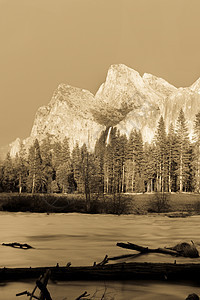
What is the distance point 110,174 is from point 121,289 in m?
82.5

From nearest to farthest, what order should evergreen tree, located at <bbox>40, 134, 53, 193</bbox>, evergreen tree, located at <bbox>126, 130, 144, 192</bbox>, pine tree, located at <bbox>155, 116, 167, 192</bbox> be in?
pine tree, located at <bbox>155, 116, 167, 192</bbox> < evergreen tree, located at <bbox>126, 130, 144, 192</bbox> < evergreen tree, located at <bbox>40, 134, 53, 193</bbox>

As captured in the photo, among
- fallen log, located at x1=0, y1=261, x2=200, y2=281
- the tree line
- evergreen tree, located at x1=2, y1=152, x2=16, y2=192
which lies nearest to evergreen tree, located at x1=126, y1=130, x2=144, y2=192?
the tree line

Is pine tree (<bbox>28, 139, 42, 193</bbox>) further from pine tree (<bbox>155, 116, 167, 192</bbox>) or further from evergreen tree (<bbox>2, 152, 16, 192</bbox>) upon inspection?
pine tree (<bbox>155, 116, 167, 192</bbox>)

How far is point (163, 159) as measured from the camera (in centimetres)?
7194

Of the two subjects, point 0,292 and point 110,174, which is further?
point 110,174

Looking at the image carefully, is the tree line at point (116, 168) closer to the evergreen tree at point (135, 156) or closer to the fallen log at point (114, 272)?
the evergreen tree at point (135, 156)

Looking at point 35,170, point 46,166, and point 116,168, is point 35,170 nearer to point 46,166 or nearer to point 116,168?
point 46,166

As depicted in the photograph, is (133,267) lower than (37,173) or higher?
lower

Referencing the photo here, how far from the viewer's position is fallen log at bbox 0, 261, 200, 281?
14.5 ft

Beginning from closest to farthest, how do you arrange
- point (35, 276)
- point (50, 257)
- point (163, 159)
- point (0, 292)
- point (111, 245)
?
1. point (0, 292)
2. point (35, 276)
3. point (50, 257)
4. point (111, 245)
5. point (163, 159)

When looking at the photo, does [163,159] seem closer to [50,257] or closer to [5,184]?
[5,184]

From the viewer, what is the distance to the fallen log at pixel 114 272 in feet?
14.5

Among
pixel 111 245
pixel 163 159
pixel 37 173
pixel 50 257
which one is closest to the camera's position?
pixel 50 257

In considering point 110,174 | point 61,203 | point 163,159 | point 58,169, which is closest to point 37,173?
point 58,169
